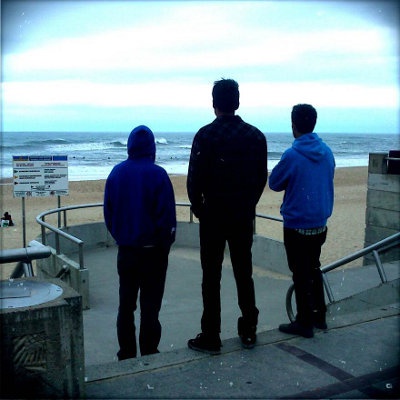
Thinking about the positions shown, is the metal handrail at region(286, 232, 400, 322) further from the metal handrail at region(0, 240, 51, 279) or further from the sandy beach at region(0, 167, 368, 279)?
the sandy beach at region(0, 167, 368, 279)

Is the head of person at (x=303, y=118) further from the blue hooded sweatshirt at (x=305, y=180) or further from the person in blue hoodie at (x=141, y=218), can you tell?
the person in blue hoodie at (x=141, y=218)

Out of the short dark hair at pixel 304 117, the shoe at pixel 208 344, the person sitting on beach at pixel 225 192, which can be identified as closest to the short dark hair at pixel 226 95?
the person sitting on beach at pixel 225 192

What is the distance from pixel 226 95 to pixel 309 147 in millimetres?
731

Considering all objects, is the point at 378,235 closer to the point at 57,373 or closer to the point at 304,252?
the point at 304,252

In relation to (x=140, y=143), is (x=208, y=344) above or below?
below

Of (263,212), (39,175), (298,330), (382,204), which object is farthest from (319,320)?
(263,212)

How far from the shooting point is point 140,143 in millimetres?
3521

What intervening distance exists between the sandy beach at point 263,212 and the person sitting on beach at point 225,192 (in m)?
4.22

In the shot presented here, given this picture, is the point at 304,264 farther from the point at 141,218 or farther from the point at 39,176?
the point at 39,176

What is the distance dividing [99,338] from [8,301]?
297 cm

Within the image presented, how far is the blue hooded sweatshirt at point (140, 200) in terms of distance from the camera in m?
3.46

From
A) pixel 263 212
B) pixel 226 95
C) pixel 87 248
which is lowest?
pixel 263 212

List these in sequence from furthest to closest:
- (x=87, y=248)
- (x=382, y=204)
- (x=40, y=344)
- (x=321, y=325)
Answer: (x=87, y=248)
(x=382, y=204)
(x=321, y=325)
(x=40, y=344)

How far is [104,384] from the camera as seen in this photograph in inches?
117
